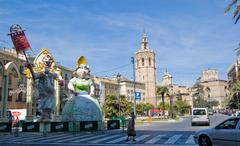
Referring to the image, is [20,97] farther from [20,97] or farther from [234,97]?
[234,97]

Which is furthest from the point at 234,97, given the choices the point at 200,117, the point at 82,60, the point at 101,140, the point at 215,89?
the point at 215,89

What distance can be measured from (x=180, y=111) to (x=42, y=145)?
97.6 metres

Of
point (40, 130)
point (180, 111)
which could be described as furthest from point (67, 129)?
point (180, 111)

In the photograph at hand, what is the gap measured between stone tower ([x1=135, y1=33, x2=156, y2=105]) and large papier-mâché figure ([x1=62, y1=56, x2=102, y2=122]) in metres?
113

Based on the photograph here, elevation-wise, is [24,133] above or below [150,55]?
below

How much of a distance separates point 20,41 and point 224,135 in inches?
1018

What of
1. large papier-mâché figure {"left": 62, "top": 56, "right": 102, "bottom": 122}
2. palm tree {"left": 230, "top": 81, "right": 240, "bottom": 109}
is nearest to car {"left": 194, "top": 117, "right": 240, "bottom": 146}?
large papier-mâché figure {"left": 62, "top": 56, "right": 102, "bottom": 122}

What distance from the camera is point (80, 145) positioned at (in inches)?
674

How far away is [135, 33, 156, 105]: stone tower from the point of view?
142 meters

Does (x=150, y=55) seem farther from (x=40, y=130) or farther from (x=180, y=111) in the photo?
(x=40, y=130)

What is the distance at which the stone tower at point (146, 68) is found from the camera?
465 ft

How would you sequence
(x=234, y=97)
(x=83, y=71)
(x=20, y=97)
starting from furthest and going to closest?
(x=234, y=97), (x=20, y=97), (x=83, y=71)

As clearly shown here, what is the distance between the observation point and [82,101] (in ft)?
94.8

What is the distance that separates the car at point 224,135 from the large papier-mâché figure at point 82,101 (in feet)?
52.4
